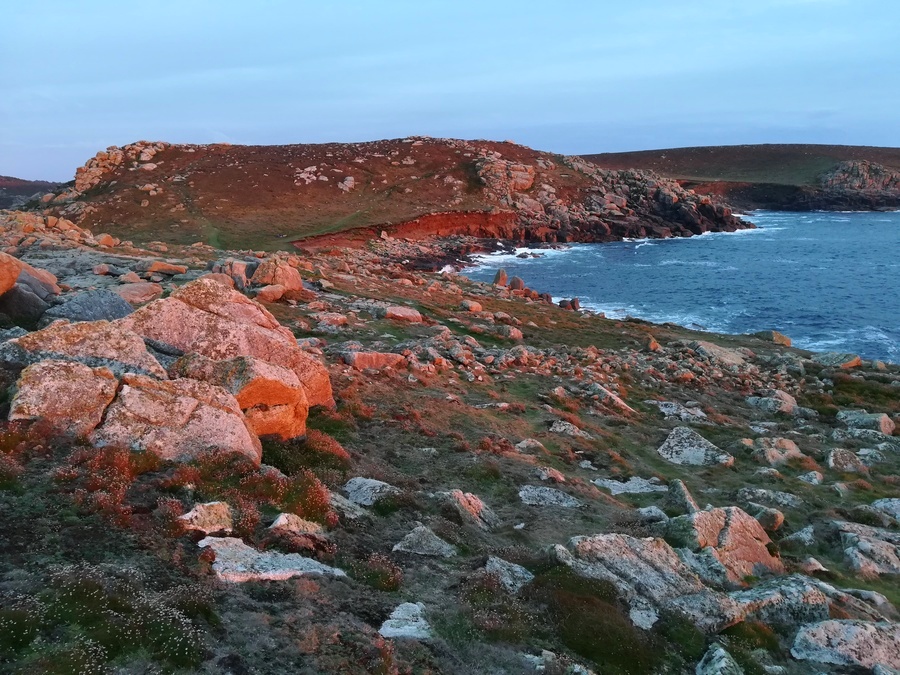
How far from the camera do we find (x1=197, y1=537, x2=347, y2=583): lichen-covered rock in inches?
341

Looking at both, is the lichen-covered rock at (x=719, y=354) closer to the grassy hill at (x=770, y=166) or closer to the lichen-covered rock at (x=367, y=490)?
the lichen-covered rock at (x=367, y=490)

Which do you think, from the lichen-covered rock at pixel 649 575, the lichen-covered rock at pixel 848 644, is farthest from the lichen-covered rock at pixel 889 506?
the lichen-covered rock at pixel 649 575

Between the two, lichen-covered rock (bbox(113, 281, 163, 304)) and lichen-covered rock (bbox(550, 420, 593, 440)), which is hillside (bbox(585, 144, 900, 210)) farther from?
lichen-covered rock (bbox(113, 281, 163, 304))

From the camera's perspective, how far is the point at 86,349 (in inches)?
510

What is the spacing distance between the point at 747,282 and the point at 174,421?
66794 millimetres

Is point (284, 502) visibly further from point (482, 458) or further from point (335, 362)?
point (335, 362)

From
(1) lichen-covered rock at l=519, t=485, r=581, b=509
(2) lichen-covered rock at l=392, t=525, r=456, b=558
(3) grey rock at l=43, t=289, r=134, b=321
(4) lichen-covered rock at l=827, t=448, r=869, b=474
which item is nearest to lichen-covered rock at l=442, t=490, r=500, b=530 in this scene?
(2) lichen-covered rock at l=392, t=525, r=456, b=558

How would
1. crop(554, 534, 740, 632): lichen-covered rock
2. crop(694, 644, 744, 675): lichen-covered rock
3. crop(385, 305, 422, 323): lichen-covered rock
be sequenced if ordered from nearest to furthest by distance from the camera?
crop(694, 644, 744, 675): lichen-covered rock → crop(554, 534, 740, 632): lichen-covered rock → crop(385, 305, 422, 323): lichen-covered rock

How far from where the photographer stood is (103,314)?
17922 millimetres

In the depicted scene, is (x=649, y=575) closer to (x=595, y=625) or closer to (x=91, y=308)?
(x=595, y=625)

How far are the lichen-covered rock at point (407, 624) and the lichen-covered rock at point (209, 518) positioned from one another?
2.93m

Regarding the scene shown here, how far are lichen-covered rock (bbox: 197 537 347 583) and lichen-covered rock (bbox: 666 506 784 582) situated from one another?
774 centimetres

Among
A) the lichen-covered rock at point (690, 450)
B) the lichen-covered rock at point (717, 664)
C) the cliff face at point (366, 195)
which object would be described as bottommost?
the lichen-covered rock at point (690, 450)

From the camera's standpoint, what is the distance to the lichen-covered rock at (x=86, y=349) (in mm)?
12789
